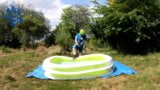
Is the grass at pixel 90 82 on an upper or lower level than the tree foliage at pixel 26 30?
upper

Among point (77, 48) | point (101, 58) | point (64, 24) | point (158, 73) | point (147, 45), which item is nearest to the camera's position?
point (158, 73)

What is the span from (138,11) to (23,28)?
9.47 meters

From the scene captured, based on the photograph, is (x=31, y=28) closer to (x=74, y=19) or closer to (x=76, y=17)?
(x=74, y=19)

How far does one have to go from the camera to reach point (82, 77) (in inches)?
505

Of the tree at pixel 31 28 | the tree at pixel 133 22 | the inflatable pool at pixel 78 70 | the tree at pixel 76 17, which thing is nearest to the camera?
the inflatable pool at pixel 78 70

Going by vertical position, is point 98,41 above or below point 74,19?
below

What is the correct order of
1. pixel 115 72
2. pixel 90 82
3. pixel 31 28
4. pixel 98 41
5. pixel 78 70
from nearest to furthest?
1. pixel 90 82
2. pixel 78 70
3. pixel 115 72
4. pixel 98 41
5. pixel 31 28

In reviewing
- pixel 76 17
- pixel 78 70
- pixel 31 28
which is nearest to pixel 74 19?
pixel 76 17

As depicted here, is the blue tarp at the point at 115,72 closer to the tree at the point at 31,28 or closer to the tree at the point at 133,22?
the tree at the point at 133,22

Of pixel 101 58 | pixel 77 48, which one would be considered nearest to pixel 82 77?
pixel 101 58

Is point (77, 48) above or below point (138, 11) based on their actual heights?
below

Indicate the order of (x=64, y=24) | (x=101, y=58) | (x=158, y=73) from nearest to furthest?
(x=158, y=73) < (x=101, y=58) < (x=64, y=24)

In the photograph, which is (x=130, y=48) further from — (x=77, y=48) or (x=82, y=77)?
(x=82, y=77)

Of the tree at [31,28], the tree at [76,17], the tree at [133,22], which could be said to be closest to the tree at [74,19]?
the tree at [76,17]
